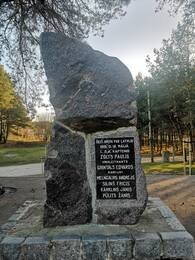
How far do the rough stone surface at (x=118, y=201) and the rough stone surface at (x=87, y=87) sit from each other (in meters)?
0.13

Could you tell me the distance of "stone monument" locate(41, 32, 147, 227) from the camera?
493cm

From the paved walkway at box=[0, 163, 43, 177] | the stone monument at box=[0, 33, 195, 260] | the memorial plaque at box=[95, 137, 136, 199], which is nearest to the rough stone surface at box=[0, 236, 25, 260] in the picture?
the stone monument at box=[0, 33, 195, 260]

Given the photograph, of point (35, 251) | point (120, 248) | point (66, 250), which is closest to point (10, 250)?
point (35, 251)

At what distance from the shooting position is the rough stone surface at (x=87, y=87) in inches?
194

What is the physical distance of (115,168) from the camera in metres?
5.04

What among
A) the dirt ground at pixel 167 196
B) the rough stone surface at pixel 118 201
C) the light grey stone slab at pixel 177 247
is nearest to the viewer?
the light grey stone slab at pixel 177 247

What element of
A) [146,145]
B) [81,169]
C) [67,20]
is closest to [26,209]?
[81,169]

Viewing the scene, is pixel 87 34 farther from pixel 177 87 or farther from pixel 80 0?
pixel 177 87

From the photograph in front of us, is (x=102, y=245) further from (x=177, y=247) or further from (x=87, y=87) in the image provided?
(x=87, y=87)

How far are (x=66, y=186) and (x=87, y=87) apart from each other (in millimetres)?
1402

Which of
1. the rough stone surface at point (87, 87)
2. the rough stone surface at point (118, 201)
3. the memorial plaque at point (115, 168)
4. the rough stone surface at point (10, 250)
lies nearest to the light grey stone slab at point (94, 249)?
the rough stone surface at point (118, 201)

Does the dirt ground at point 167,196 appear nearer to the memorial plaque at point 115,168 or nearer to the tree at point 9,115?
the memorial plaque at point 115,168

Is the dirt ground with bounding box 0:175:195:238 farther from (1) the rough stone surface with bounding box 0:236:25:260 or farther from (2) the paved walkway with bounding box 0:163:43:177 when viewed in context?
(2) the paved walkway with bounding box 0:163:43:177

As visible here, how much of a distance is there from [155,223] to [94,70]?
2.26 metres
